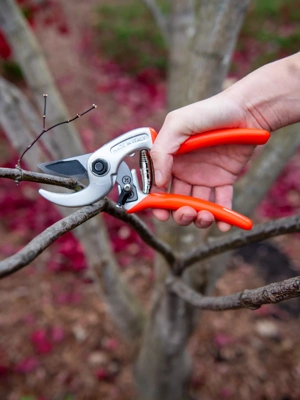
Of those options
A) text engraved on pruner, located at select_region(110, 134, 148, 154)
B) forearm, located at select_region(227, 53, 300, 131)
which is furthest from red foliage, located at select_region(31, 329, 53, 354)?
forearm, located at select_region(227, 53, 300, 131)

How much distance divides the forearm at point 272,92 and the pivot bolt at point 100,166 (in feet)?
1.72

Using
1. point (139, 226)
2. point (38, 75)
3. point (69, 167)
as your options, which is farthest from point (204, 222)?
point (38, 75)

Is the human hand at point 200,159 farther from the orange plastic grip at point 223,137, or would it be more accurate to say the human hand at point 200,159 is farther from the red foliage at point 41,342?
the red foliage at point 41,342

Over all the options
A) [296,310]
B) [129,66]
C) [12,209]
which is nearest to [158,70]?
[129,66]

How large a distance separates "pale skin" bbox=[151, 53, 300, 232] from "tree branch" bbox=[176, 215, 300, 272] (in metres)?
0.07

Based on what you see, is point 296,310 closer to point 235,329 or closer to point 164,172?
point 235,329

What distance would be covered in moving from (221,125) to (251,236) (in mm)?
412

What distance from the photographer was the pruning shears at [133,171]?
1.14 m

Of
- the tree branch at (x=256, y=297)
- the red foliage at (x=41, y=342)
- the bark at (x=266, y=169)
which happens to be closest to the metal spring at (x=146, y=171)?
the tree branch at (x=256, y=297)

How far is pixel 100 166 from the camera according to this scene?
3.86 feet

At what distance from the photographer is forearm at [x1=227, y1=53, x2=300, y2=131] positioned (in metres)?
1.27

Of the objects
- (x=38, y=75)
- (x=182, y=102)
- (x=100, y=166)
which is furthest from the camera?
(x=38, y=75)

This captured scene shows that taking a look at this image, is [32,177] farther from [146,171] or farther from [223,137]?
[223,137]

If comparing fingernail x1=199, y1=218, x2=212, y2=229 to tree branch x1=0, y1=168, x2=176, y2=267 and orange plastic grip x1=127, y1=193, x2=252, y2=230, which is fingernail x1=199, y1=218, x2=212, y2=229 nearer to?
orange plastic grip x1=127, y1=193, x2=252, y2=230
